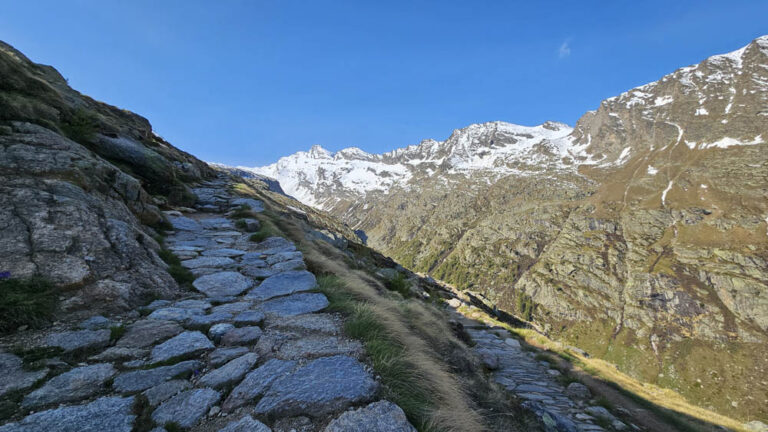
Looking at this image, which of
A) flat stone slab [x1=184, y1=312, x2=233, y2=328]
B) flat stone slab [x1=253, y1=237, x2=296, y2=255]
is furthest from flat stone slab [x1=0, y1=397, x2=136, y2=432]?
flat stone slab [x1=253, y1=237, x2=296, y2=255]

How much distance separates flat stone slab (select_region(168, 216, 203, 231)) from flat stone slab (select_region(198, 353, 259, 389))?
8.79 metres

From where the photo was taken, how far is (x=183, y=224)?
11.3 meters

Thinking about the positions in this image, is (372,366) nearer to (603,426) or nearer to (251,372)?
(251,372)

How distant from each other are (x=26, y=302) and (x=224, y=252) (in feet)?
15.8

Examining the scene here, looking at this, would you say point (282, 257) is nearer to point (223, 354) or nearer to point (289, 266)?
point (289, 266)

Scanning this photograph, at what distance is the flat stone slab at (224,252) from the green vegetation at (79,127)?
9002 millimetres

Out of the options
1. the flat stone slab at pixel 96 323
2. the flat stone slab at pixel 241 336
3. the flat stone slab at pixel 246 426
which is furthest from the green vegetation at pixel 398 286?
the flat stone slab at pixel 246 426

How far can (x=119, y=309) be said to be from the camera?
5.01 m

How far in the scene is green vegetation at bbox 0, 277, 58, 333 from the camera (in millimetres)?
4016

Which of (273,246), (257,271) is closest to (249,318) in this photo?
(257,271)

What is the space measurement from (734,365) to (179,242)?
648ft

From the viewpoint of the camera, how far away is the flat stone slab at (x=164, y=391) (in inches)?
124

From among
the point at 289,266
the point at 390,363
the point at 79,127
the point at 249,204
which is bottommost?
the point at 390,363

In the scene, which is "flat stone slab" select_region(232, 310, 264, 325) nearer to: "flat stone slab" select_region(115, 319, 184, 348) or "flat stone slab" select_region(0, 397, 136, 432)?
"flat stone slab" select_region(115, 319, 184, 348)
